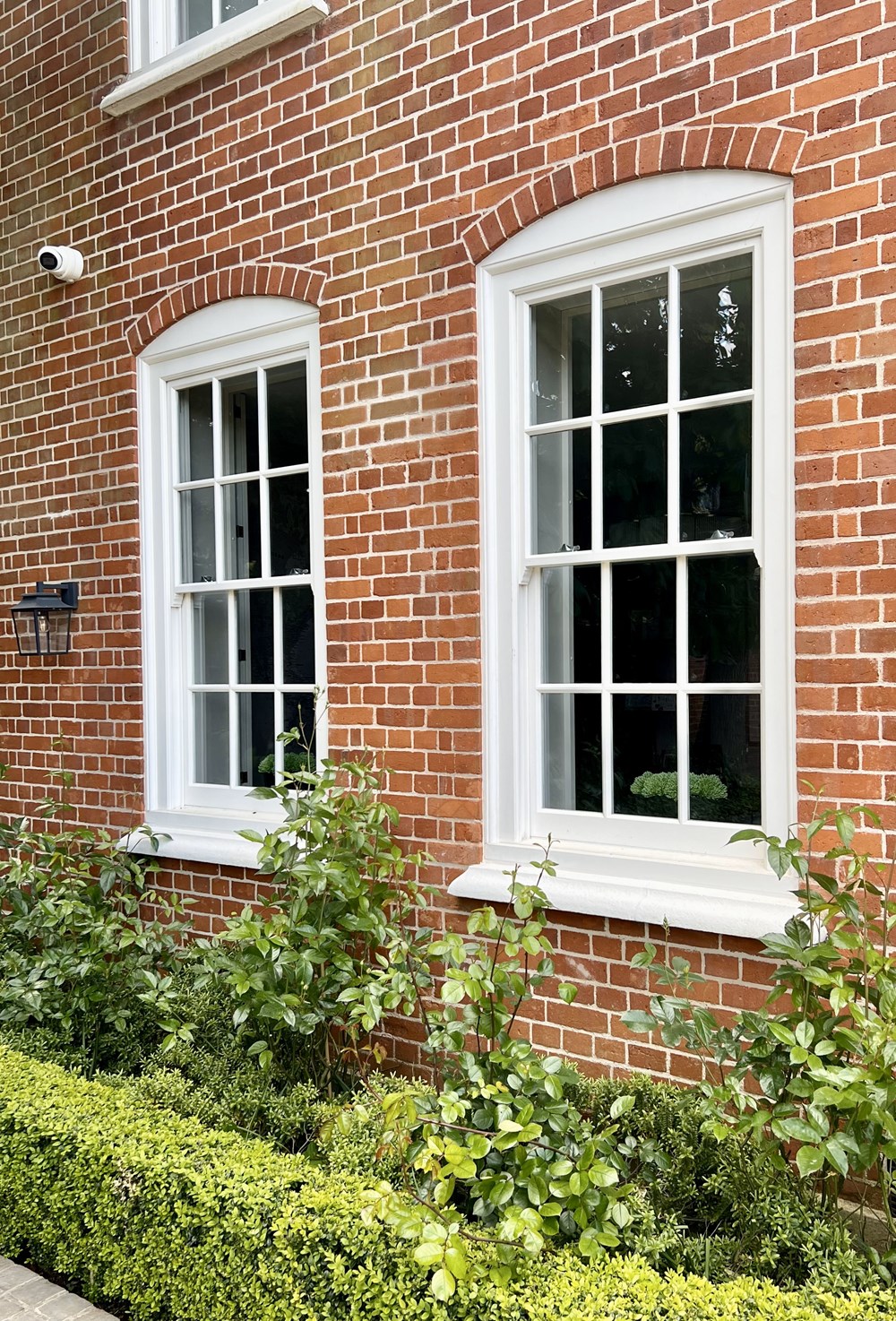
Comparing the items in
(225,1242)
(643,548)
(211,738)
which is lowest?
(225,1242)

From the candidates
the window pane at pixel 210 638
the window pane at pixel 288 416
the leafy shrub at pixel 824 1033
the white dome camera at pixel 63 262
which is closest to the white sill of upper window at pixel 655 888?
the leafy shrub at pixel 824 1033

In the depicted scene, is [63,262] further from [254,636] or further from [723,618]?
[723,618]

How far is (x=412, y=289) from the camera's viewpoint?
12.8 feet

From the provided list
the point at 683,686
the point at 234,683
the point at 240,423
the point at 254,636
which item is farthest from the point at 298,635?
the point at 683,686

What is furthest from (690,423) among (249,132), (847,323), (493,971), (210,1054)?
(210,1054)

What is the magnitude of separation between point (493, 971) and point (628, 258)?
92.3 inches

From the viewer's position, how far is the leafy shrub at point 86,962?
403 cm

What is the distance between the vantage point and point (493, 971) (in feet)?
9.20

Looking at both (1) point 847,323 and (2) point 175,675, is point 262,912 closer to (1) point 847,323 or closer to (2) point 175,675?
(2) point 175,675

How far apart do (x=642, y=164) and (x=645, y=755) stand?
77.0 inches

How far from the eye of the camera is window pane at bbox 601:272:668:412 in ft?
11.2

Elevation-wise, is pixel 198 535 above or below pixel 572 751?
above

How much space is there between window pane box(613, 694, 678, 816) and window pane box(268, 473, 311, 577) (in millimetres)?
1680

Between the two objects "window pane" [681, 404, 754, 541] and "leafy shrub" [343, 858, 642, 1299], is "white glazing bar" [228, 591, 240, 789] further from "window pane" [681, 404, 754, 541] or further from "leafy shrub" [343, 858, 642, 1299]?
"window pane" [681, 404, 754, 541]
